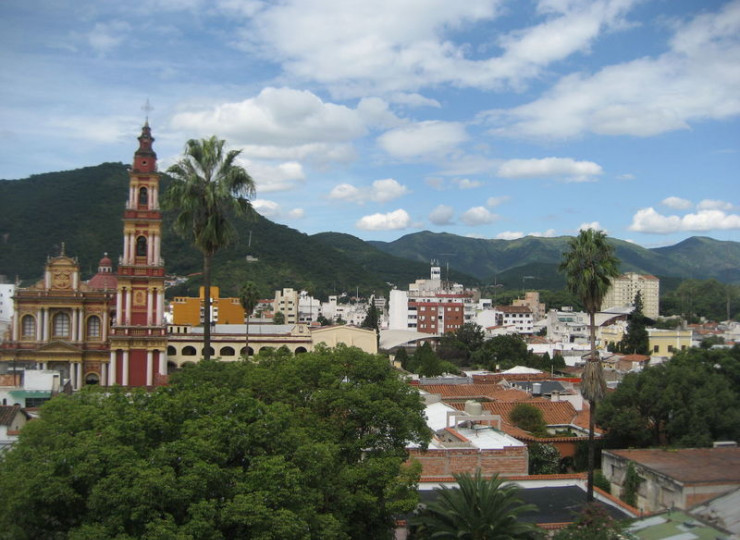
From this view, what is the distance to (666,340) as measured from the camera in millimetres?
73750

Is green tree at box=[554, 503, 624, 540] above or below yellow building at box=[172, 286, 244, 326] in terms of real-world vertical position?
below

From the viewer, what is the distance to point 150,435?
13211 millimetres

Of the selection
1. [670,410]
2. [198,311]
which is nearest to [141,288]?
[198,311]

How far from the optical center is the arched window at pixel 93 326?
157 feet

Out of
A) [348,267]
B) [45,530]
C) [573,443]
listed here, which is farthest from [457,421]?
[348,267]

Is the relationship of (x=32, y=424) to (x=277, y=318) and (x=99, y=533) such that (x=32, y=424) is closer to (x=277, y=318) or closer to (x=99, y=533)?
(x=99, y=533)

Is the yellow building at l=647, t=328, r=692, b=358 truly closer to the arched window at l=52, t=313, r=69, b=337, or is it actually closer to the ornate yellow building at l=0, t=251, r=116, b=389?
the ornate yellow building at l=0, t=251, r=116, b=389

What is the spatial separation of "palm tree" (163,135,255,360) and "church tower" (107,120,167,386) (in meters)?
23.5

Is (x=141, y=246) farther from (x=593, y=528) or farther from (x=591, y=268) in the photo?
(x=593, y=528)

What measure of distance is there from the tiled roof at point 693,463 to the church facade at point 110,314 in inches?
1200

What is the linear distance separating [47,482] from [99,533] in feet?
4.72

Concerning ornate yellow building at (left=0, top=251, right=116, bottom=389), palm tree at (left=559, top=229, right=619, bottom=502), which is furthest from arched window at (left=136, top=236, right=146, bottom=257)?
palm tree at (left=559, top=229, right=619, bottom=502)

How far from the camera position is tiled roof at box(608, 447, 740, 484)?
64.1 ft

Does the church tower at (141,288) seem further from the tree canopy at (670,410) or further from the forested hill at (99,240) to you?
the forested hill at (99,240)
